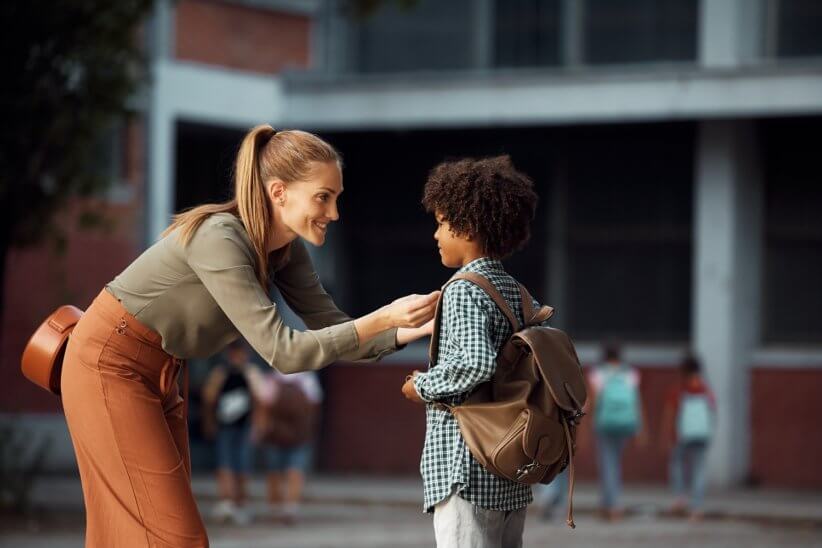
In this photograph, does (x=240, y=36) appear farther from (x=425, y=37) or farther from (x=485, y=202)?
(x=485, y=202)

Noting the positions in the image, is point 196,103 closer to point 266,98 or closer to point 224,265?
point 266,98

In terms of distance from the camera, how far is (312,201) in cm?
470

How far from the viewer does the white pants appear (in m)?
4.61

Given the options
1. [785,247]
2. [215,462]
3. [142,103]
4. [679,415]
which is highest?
[142,103]

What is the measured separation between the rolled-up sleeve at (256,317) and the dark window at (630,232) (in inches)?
592

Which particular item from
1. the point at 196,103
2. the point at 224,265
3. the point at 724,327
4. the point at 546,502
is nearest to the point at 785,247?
the point at 724,327

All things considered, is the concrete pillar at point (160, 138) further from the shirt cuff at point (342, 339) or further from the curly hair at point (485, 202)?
the shirt cuff at point (342, 339)

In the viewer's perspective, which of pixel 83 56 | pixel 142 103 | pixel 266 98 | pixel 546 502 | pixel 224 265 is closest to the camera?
pixel 224 265

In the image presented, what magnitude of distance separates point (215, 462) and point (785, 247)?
25.1 feet

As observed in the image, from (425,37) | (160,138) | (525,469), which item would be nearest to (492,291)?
(525,469)

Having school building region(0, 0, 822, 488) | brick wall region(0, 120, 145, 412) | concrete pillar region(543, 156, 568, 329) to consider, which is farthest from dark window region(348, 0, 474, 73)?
brick wall region(0, 120, 145, 412)

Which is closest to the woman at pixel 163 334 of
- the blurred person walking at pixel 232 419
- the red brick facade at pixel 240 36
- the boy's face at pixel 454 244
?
the boy's face at pixel 454 244

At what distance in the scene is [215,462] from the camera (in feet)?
65.1

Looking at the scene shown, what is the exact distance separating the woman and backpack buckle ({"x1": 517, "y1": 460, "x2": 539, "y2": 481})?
523 millimetres
